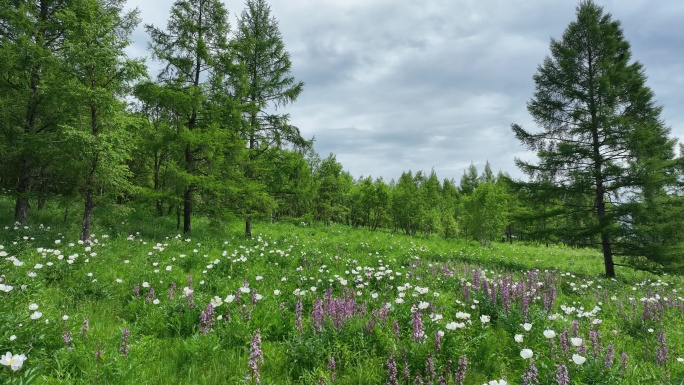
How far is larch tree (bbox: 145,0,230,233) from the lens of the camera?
13541 millimetres

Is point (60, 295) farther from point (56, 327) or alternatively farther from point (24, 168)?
point (24, 168)

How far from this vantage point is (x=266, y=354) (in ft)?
13.5

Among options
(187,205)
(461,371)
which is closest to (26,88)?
(187,205)

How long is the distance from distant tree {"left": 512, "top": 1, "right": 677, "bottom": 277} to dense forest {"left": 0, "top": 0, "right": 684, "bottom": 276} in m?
0.06

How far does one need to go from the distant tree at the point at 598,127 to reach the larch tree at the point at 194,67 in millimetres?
→ 16216

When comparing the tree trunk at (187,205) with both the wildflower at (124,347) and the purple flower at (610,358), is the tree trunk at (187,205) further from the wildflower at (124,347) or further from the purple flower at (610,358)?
the purple flower at (610,358)

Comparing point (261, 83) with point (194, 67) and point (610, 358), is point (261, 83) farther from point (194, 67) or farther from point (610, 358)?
point (610, 358)

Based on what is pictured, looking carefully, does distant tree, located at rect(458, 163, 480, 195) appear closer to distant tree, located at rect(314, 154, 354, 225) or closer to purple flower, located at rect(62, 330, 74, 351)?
distant tree, located at rect(314, 154, 354, 225)

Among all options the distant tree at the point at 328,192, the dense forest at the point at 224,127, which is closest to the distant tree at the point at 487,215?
the dense forest at the point at 224,127

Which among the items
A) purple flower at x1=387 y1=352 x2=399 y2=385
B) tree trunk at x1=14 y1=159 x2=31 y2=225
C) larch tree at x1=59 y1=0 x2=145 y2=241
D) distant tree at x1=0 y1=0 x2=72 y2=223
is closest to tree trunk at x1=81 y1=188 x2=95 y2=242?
larch tree at x1=59 y1=0 x2=145 y2=241

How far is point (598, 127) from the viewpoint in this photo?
1480 cm

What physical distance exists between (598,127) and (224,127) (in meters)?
17.9

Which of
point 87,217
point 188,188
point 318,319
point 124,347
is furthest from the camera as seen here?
point 188,188

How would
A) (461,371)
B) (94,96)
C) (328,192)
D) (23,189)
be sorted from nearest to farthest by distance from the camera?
(461,371)
(94,96)
(23,189)
(328,192)
